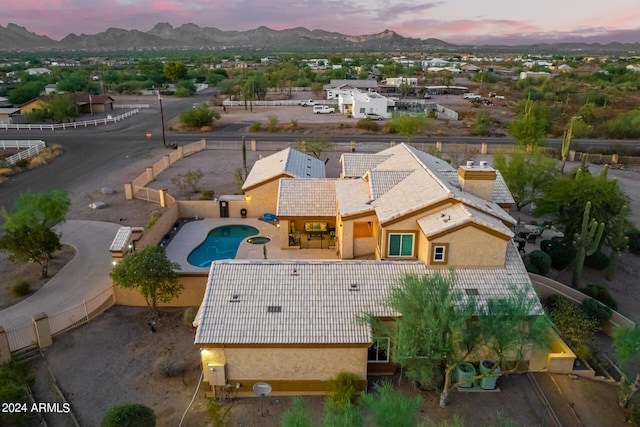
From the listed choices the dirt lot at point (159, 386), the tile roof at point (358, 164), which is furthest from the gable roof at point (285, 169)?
the dirt lot at point (159, 386)

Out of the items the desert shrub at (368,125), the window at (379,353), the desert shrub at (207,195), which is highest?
the desert shrub at (368,125)

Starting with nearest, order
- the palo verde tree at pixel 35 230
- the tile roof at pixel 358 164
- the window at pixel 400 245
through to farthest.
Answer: the window at pixel 400 245
the palo verde tree at pixel 35 230
the tile roof at pixel 358 164

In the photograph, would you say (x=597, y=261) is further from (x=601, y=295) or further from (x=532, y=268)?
(x=532, y=268)

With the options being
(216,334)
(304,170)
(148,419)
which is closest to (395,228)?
(216,334)

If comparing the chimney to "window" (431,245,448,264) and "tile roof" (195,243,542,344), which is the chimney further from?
"window" (431,245,448,264)

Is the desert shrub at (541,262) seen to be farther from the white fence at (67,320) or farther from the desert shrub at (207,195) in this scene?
the desert shrub at (207,195)

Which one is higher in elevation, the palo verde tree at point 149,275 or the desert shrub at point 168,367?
the palo verde tree at point 149,275

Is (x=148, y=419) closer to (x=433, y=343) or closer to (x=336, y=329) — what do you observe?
(x=336, y=329)
